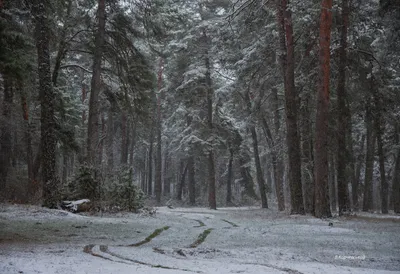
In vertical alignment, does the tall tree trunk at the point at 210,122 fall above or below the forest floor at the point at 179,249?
above

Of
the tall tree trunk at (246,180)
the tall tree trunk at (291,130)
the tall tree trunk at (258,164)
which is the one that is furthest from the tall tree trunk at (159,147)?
the tall tree trunk at (291,130)

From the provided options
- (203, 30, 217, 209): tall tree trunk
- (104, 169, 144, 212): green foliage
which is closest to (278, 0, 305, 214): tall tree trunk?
(104, 169, 144, 212): green foliage

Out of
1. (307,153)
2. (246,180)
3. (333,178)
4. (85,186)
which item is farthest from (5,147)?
(246,180)

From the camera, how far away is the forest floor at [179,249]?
15.9 ft

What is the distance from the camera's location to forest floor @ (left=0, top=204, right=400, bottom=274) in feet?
15.9

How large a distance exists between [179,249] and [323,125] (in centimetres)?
881

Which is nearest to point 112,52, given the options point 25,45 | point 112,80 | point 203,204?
point 112,80

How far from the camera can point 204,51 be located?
2683 cm

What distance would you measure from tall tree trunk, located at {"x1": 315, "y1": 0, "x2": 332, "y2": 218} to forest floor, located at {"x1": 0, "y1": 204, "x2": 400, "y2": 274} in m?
3.14

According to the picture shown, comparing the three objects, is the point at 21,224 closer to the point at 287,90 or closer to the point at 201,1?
the point at 287,90

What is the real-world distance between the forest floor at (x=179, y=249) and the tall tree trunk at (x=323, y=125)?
10.3 ft

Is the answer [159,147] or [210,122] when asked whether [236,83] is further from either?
[159,147]

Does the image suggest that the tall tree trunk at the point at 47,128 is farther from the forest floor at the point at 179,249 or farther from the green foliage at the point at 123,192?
the green foliage at the point at 123,192

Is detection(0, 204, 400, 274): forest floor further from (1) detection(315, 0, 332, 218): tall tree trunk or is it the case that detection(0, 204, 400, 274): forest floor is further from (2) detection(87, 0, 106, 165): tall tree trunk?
(2) detection(87, 0, 106, 165): tall tree trunk
